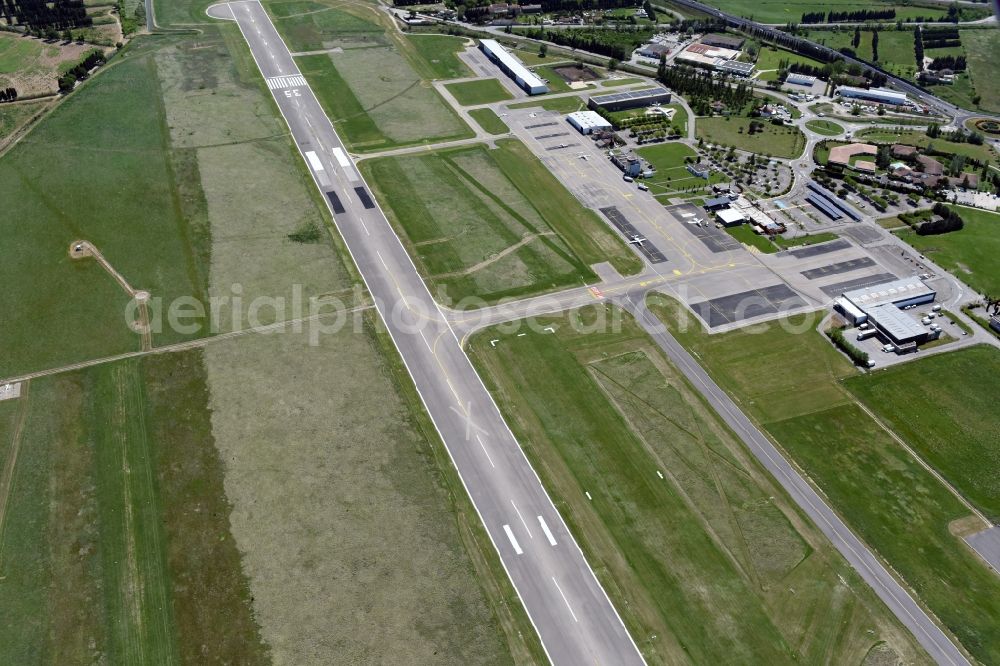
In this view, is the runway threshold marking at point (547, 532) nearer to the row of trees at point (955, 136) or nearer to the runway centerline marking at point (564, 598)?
the runway centerline marking at point (564, 598)

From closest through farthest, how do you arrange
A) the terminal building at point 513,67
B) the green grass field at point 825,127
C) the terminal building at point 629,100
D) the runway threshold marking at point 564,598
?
the runway threshold marking at point 564,598
the green grass field at point 825,127
the terminal building at point 629,100
the terminal building at point 513,67

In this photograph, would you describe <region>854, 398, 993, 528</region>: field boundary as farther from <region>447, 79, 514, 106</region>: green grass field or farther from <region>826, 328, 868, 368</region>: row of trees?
<region>447, 79, 514, 106</region>: green grass field

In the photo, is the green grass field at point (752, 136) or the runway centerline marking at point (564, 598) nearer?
the runway centerline marking at point (564, 598)

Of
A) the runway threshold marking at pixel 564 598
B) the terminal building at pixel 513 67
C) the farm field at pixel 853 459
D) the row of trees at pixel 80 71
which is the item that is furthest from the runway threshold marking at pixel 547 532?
the row of trees at pixel 80 71

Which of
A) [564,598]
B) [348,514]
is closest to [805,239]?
[564,598]

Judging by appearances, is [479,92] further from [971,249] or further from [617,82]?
[971,249]

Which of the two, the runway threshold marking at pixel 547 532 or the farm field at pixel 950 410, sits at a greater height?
the farm field at pixel 950 410
